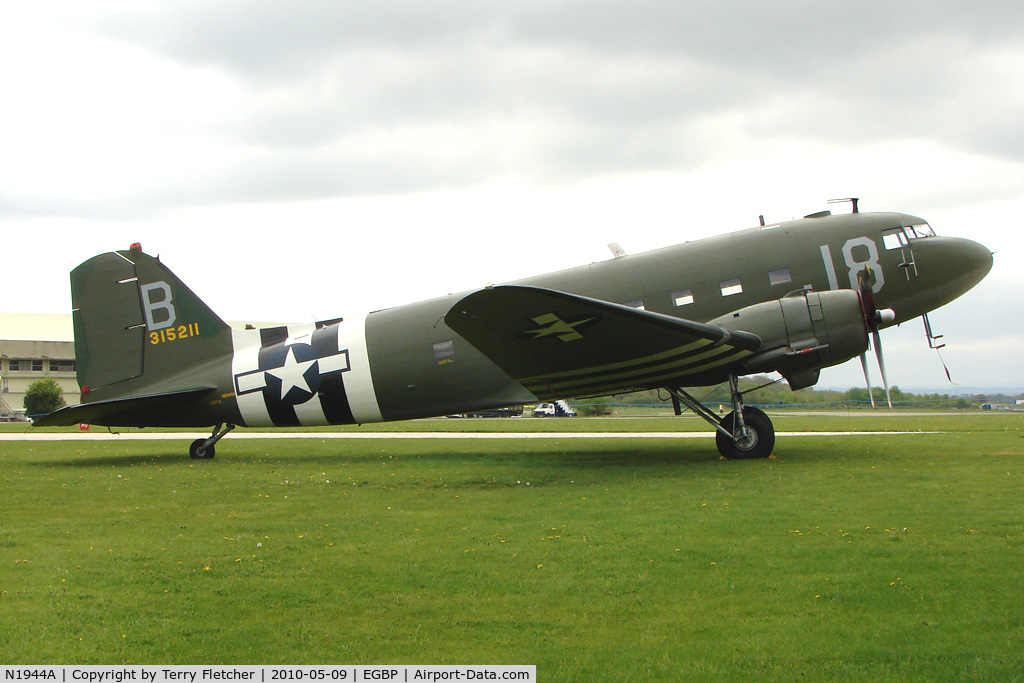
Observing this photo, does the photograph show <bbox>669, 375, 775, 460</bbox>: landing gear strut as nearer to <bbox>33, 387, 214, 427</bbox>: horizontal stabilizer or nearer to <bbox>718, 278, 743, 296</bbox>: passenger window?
<bbox>718, 278, 743, 296</bbox>: passenger window

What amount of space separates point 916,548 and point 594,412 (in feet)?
166

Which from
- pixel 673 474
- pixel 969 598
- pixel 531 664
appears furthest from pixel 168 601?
pixel 673 474

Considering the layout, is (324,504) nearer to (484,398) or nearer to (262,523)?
(262,523)

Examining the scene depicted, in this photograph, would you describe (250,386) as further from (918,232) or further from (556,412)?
(556,412)

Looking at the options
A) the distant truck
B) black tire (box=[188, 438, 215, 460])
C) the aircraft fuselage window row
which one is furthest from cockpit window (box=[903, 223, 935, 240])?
the distant truck

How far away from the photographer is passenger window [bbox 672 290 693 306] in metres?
15.2

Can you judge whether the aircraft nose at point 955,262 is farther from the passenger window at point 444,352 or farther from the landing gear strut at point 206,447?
the landing gear strut at point 206,447

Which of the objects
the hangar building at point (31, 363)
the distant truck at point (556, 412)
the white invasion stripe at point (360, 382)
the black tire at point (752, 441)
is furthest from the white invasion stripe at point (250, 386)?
the hangar building at point (31, 363)

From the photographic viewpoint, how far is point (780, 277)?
48.9 feet

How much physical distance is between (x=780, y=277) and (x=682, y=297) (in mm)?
1907

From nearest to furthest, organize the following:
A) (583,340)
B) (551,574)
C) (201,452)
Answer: (551,574) < (583,340) < (201,452)

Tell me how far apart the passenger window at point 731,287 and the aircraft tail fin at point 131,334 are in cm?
1161

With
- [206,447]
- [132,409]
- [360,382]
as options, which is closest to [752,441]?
[360,382]

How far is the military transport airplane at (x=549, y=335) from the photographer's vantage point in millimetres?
13992
